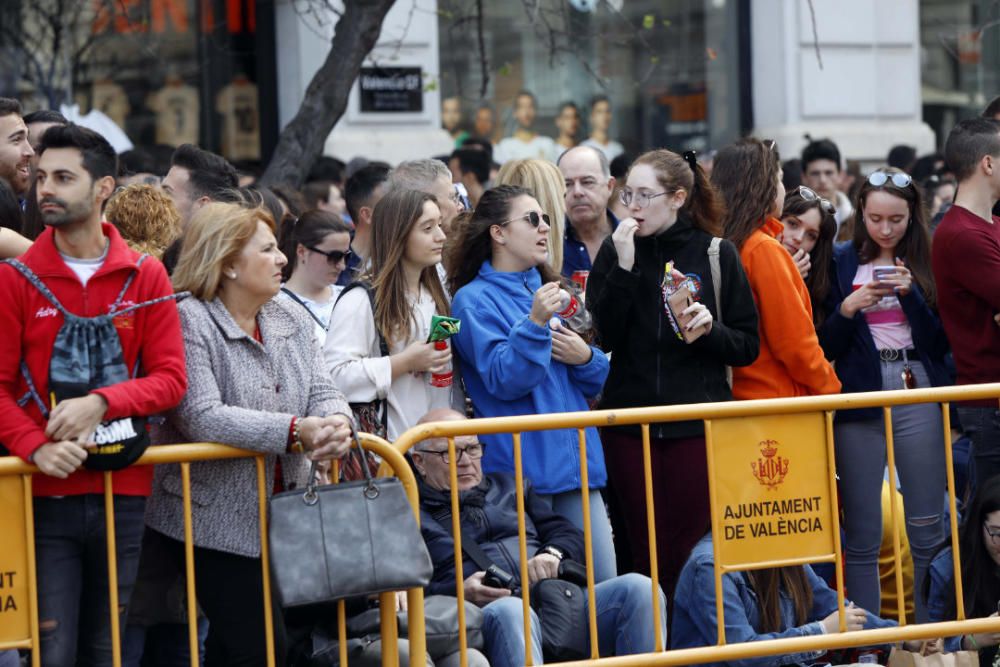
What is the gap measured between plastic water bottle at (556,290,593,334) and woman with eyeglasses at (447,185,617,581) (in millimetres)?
55

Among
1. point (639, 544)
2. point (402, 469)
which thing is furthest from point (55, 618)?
point (639, 544)

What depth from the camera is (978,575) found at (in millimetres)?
6195

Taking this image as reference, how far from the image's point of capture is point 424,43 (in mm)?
13234

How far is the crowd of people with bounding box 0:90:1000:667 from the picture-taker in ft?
16.9

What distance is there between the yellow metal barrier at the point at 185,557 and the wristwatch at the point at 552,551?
0.72 metres

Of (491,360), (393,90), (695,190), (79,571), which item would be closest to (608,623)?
Result: (491,360)

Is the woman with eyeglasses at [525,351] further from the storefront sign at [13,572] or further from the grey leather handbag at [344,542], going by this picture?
the storefront sign at [13,572]

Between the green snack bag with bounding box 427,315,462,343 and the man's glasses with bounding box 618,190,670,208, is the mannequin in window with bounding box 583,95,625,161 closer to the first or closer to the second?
the man's glasses with bounding box 618,190,670,208

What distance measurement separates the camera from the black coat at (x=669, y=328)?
6.43 meters

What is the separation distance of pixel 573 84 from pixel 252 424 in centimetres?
978

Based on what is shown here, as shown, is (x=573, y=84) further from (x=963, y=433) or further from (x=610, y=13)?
(x=963, y=433)

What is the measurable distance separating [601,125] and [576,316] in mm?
Answer: 8432

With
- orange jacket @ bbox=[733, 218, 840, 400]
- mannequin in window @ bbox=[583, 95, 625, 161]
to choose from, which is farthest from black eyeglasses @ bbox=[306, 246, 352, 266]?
mannequin in window @ bbox=[583, 95, 625, 161]

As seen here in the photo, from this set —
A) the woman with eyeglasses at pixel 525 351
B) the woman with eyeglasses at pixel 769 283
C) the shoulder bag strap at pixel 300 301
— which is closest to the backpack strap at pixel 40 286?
the woman with eyeglasses at pixel 525 351
